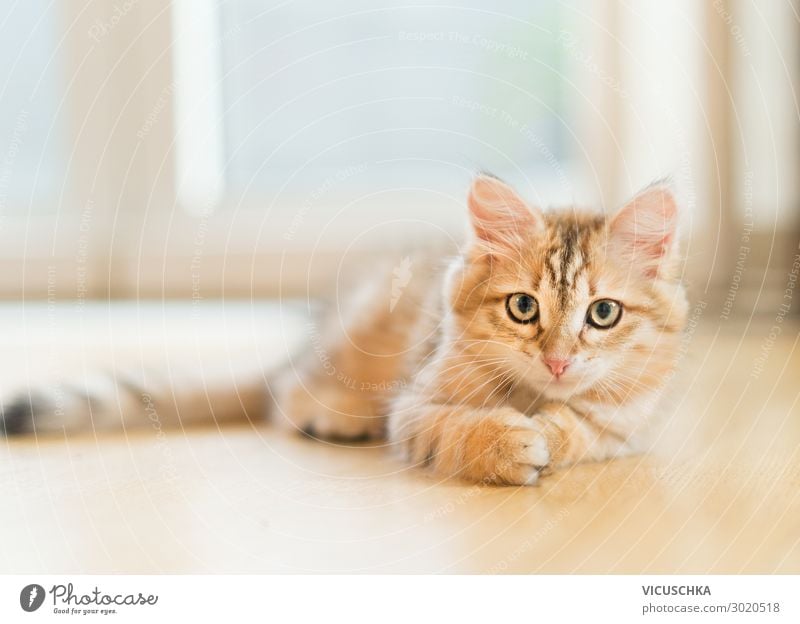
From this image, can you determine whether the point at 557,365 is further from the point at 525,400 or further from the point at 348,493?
the point at 348,493

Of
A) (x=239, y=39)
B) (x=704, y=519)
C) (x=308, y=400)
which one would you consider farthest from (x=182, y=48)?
(x=704, y=519)

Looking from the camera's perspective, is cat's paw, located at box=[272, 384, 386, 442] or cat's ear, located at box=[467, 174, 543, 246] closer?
cat's ear, located at box=[467, 174, 543, 246]

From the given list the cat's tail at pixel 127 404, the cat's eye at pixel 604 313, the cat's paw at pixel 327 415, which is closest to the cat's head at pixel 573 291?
the cat's eye at pixel 604 313

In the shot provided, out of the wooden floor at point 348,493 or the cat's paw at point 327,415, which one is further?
the cat's paw at point 327,415

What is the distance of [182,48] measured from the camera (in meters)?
0.79

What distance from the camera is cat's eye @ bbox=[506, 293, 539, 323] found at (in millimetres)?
728

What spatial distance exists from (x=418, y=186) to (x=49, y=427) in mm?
498

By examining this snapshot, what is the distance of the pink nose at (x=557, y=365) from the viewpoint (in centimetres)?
71

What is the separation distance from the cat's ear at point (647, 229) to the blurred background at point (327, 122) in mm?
37

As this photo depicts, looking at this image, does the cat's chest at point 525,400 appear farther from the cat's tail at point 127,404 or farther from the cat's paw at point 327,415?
the cat's tail at point 127,404

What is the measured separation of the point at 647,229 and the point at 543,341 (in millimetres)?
159

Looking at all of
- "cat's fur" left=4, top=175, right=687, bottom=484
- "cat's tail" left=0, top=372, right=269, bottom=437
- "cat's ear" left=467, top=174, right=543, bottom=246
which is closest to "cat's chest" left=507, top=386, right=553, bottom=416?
"cat's fur" left=4, top=175, right=687, bottom=484

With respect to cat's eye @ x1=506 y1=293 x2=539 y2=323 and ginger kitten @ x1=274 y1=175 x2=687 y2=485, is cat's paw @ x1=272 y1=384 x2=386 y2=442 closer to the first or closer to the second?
ginger kitten @ x1=274 y1=175 x2=687 y2=485

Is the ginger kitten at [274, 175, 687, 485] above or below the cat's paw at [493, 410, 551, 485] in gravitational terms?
above
